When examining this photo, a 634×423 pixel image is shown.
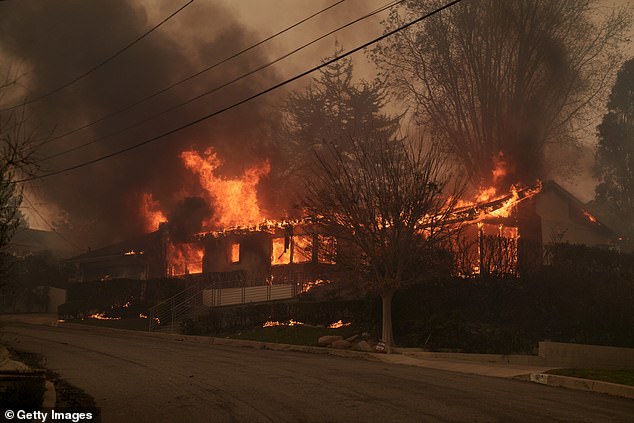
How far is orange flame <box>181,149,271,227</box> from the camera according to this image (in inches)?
1930

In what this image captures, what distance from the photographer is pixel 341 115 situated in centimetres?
6134

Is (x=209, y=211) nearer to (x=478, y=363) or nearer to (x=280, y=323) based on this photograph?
(x=280, y=323)

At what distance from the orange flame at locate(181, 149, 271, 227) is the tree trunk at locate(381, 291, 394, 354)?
25654mm

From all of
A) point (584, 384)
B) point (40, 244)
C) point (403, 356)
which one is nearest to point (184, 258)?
point (403, 356)

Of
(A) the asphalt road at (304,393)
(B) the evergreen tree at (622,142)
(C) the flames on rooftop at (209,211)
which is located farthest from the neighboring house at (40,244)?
(A) the asphalt road at (304,393)

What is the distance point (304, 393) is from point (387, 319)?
1069 centimetres

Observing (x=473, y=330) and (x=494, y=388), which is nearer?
(x=494, y=388)

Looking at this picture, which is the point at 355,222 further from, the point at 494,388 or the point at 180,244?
the point at 180,244

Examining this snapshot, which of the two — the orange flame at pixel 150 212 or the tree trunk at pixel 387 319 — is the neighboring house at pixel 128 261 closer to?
the orange flame at pixel 150 212

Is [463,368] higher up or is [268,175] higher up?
[268,175]

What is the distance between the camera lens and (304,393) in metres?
12.4

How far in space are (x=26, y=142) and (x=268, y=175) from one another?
42.0 m

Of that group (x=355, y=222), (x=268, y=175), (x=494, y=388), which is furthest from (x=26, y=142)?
(x=268, y=175)

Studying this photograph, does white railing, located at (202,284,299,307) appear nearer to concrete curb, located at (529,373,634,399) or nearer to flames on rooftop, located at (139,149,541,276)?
flames on rooftop, located at (139,149,541,276)
